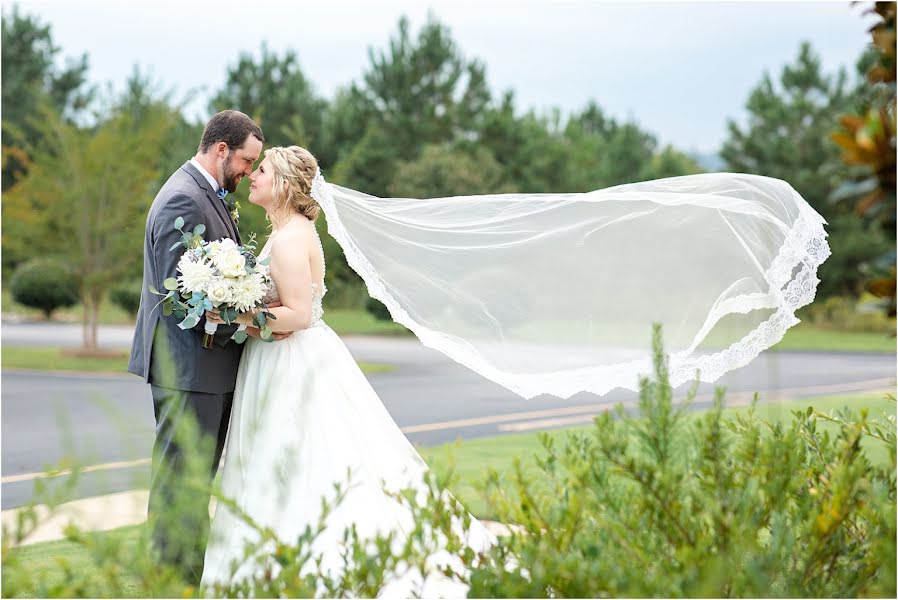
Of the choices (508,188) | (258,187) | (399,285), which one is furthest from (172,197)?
(508,188)

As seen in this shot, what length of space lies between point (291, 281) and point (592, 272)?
179 cm

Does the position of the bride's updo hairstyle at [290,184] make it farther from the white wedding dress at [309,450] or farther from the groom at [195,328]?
the white wedding dress at [309,450]

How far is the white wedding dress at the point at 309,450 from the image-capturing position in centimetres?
492

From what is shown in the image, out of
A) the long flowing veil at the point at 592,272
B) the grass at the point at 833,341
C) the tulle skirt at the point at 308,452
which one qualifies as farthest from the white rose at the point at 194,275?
the grass at the point at 833,341

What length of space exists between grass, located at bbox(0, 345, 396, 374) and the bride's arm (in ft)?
46.1

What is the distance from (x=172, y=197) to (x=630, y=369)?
257 cm

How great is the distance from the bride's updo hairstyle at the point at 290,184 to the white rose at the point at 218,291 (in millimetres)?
725

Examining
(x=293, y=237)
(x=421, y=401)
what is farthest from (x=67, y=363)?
(x=293, y=237)

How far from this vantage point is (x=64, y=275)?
69.3 feet

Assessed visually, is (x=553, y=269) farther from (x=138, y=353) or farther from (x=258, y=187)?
(x=138, y=353)

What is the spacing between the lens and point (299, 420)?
482cm

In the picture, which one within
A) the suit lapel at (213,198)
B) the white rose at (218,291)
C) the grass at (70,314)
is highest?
the suit lapel at (213,198)

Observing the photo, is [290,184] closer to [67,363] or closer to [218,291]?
[218,291]

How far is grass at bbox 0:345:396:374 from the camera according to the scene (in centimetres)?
1969
